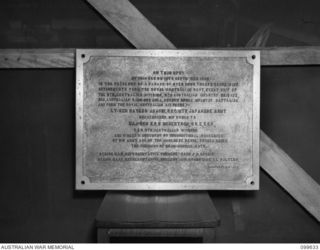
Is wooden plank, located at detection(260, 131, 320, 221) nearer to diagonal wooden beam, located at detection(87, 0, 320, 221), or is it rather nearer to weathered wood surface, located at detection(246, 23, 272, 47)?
diagonal wooden beam, located at detection(87, 0, 320, 221)

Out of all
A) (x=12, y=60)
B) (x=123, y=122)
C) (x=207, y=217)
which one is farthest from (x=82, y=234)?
(x=12, y=60)

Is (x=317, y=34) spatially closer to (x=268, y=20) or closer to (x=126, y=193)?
(x=268, y=20)

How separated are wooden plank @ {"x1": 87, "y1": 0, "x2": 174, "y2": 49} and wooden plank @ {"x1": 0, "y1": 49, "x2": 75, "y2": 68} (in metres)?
0.35

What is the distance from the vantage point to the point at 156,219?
6.27 feet

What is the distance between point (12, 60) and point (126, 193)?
1170 mm

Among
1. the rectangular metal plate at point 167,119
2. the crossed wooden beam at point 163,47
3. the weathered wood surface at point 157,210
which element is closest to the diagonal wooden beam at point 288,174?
the crossed wooden beam at point 163,47

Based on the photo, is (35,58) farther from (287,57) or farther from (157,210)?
(287,57)

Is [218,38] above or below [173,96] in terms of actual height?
above

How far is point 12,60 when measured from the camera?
7.92 feet

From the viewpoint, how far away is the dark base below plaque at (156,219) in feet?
6.17

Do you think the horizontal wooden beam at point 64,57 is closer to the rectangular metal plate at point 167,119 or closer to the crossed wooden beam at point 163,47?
the crossed wooden beam at point 163,47

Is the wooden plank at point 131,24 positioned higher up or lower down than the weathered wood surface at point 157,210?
higher up

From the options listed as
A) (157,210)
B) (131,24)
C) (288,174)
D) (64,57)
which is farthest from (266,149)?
(64,57)

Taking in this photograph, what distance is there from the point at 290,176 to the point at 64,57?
1712 mm
